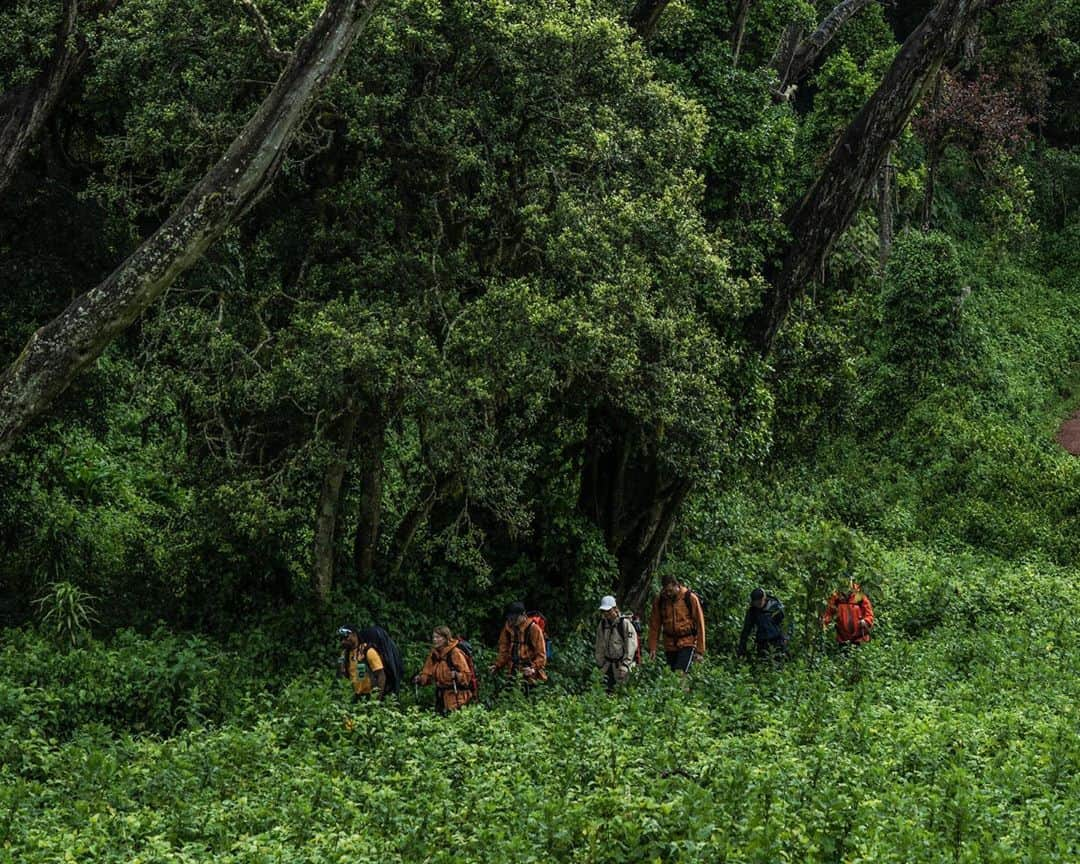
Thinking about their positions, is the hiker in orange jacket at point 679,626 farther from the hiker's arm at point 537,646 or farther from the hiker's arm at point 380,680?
the hiker's arm at point 380,680

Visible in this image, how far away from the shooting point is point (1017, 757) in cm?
1042

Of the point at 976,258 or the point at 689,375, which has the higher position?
the point at 976,258

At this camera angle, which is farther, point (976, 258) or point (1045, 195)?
point (1045, 195)

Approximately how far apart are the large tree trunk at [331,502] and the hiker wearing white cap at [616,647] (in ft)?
10.3

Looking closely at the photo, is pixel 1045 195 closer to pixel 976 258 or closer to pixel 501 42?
pixel 976 258

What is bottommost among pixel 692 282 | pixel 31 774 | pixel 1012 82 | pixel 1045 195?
pixel 31 774

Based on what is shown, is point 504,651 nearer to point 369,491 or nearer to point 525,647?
point 525,647

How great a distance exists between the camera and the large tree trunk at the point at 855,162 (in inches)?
664

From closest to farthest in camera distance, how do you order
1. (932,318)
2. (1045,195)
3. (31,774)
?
(31,774) → (932,318) → (1045,195)

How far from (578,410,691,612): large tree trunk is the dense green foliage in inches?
3.0

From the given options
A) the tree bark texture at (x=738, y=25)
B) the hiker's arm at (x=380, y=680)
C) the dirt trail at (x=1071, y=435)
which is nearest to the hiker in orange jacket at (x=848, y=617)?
the hiker's arm at (x=380, y=680)

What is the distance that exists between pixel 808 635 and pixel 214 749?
830cm

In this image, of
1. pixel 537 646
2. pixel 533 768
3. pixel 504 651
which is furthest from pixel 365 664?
pixel 533 768

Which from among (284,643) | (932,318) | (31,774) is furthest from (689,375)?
(932,318)
